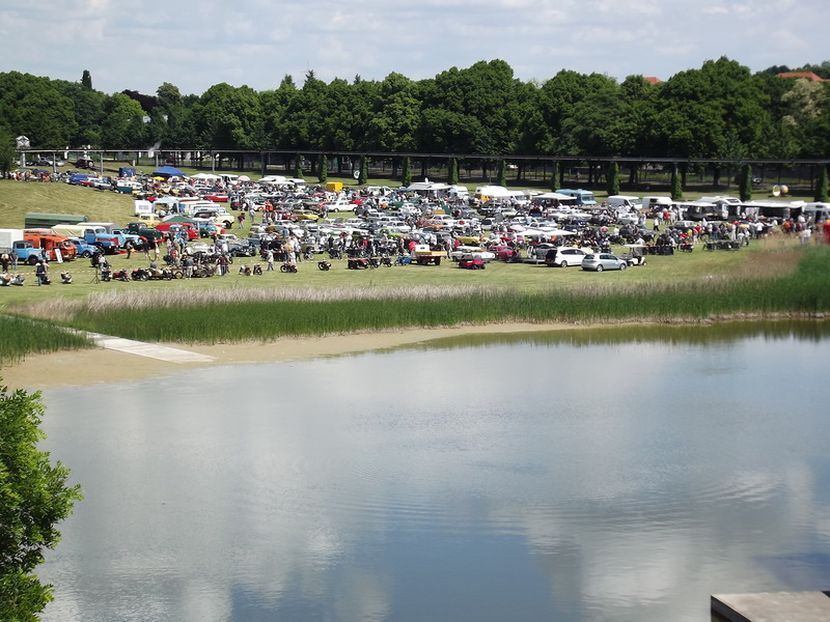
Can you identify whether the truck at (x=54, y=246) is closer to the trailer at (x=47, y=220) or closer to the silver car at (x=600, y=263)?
the trailer at (x=47, y=220)

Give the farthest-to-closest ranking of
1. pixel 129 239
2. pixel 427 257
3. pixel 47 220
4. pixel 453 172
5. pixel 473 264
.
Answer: pixel 453 172 < pixel 47 220 < pixel 129 239 < pixel 427 257 < pixel 473 264

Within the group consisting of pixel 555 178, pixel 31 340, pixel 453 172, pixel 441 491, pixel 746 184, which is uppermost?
pixel 453 172

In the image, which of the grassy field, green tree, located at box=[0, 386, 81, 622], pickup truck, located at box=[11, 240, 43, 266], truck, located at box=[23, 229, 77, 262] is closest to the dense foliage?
the grassy field

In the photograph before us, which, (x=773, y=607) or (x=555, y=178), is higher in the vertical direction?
(x=555, y=178)

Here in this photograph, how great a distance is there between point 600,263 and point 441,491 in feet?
144

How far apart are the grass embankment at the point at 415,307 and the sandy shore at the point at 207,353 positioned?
602 mm

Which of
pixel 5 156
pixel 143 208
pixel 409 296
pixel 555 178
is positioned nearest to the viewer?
pixel 409 296

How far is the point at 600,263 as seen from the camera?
71.8 m

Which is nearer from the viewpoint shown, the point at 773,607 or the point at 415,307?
the point at 773,607

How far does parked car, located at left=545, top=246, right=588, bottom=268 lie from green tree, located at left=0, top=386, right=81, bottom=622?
57421mm

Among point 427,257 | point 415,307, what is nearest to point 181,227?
point 427,257

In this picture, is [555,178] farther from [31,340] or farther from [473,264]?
[31,340]

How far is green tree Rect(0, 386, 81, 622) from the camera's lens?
16672 millimetres

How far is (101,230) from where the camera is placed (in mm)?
79062
